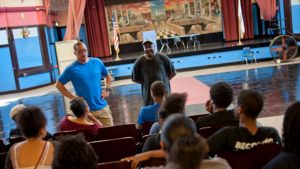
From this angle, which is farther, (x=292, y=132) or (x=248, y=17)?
(x=248, y=17)

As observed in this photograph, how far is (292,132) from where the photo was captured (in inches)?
64.2

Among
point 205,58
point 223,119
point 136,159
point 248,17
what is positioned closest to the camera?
point 136,159

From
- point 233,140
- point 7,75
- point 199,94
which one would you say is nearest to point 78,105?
point 233,140

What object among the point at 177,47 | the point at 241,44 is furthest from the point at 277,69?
the point at 177,47

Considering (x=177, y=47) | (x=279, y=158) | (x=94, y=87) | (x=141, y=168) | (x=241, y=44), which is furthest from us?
(x=177, y=47)

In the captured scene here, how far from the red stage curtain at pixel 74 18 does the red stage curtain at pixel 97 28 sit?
2.25 metres

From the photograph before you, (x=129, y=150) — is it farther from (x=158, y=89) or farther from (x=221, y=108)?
(x=158, y=89)

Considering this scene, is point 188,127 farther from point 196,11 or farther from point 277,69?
point 196,11

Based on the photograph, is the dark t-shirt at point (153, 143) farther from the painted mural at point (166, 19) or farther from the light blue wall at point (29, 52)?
the painted mural at point (166, 19)

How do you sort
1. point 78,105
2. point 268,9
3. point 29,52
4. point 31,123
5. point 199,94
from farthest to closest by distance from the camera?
→ point 268,9
point 29,52
point 199,94
point 78,105
point 31,123

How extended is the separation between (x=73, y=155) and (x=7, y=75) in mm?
12572

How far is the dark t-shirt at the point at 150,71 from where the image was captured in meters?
4.44

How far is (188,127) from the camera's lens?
66.0 inches

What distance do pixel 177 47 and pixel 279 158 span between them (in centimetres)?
1436
